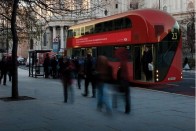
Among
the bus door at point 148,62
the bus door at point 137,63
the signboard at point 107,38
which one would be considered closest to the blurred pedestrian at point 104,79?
the bus door at point 148,62

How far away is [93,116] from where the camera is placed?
35.0 ft

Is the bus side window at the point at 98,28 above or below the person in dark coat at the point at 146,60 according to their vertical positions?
above

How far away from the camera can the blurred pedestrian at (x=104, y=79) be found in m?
10.8

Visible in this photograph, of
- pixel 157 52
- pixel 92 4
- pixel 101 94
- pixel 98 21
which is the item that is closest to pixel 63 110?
pixel 101 94

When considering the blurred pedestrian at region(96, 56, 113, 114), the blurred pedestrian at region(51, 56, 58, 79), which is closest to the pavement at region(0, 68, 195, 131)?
the blurred pedestrian at region(96, 56, 113, 114)

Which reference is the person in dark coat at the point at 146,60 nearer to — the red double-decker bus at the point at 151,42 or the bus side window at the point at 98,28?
the red double-decker bus at the point at 151,42

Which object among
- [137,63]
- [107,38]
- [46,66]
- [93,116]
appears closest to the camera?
[93,116]

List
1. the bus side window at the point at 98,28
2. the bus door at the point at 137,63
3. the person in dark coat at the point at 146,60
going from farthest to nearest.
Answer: the bus side window at the point at 98,28, the bus door at the point at 137,63, the person in dark coat at the point at 146,60

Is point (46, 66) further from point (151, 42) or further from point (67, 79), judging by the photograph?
point (67, 79)

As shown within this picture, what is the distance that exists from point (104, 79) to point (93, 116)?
107 centimetres

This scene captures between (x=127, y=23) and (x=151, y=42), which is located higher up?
(x=127, y=23)

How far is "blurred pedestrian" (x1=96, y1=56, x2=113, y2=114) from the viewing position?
1081cm

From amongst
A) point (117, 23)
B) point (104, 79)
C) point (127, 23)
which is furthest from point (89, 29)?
point (104, 79)

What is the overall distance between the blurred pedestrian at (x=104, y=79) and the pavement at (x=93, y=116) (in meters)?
0.35
